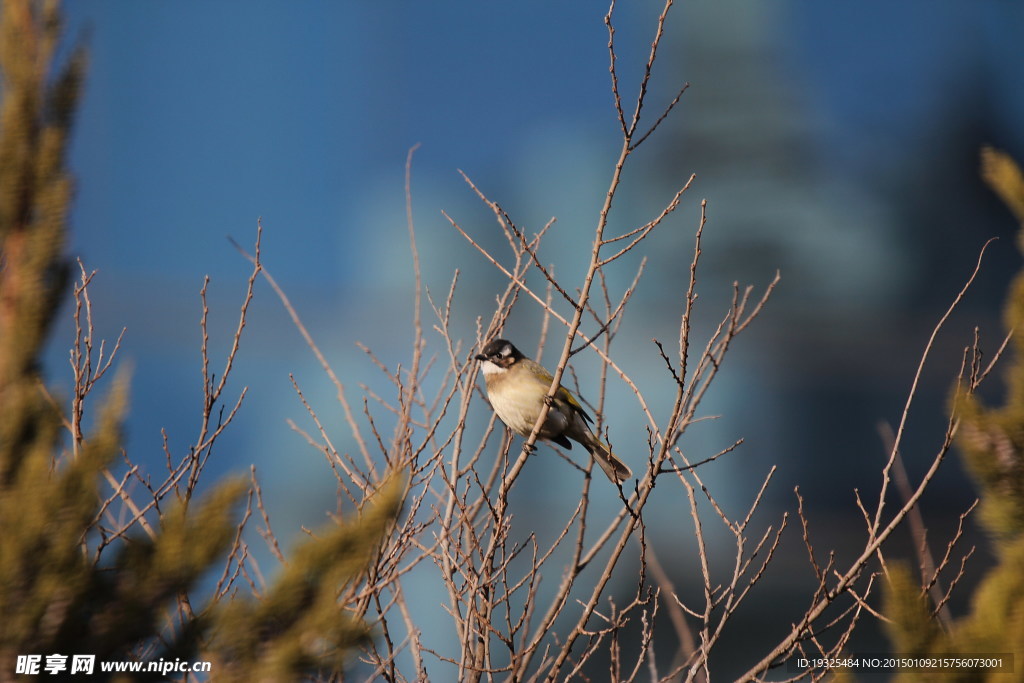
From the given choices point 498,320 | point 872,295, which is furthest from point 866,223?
point 498,320

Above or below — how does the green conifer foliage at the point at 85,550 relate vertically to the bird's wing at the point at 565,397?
above

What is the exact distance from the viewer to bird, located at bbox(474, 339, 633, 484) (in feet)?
22.8

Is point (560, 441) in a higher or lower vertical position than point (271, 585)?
lower

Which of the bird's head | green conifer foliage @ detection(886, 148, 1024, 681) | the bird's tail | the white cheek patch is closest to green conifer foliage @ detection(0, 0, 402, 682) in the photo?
green conifer foliage @ detection(886, 148, 1024, 681)

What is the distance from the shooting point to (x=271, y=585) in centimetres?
267

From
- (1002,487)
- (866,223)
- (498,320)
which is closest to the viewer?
(1002,487)

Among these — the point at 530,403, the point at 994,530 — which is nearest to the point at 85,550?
the point at 994,530

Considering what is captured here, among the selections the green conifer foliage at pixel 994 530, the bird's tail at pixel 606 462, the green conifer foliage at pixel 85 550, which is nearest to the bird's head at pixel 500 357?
the bird's tail at pixel 606 462

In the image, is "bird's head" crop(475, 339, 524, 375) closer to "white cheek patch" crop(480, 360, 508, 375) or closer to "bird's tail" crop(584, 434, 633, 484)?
"white cheek patch" crop(480, 360, 508, 375)

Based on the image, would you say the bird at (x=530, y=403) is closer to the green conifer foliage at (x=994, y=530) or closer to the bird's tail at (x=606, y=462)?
the bird's tail at (x=606, y=462)

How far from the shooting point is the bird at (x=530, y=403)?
6.95 meters

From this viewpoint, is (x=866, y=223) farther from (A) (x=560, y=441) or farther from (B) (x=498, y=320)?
(B) (x=498, y=320)

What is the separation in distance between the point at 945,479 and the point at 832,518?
3.26 meters

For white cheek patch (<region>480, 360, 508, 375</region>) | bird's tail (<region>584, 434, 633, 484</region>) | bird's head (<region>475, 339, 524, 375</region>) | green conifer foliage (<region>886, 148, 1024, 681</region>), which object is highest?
green conifer foliage (<region>886, 148, 1024, 681</region>)
